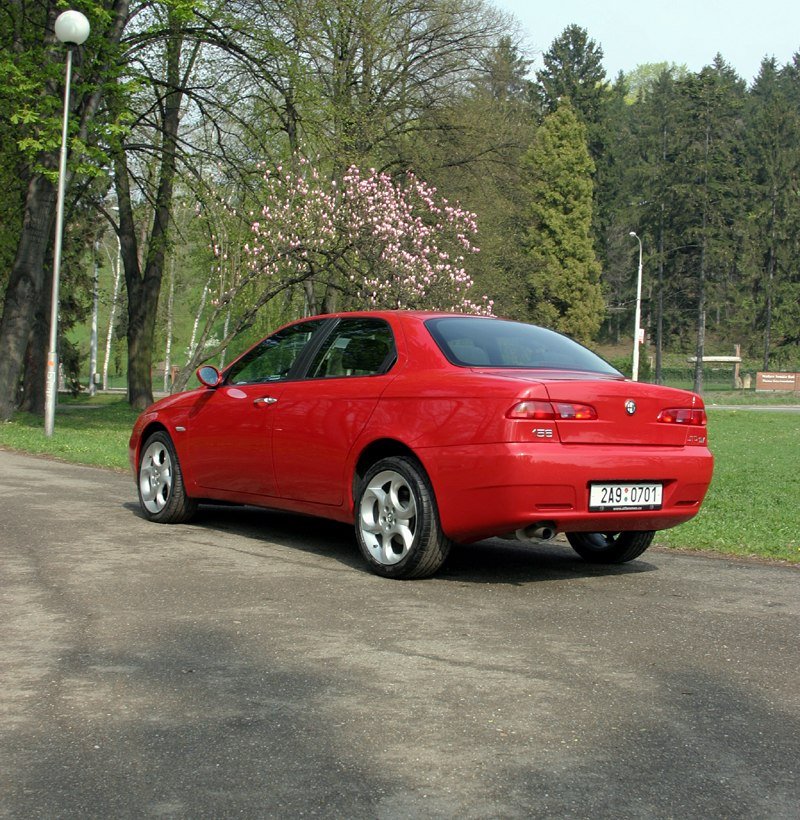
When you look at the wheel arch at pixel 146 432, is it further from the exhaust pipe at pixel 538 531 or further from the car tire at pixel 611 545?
the exhaust pipe at pixel 538 531

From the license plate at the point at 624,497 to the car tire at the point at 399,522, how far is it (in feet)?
2.92

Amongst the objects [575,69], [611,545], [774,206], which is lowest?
[611,545]

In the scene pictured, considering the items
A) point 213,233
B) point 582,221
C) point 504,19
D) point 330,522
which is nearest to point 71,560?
point 330,522

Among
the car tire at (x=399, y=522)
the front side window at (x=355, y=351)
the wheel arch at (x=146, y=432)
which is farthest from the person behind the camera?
the wheel arch at (x=146, y=432)

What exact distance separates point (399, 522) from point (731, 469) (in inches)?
458

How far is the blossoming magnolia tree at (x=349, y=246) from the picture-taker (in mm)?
26984

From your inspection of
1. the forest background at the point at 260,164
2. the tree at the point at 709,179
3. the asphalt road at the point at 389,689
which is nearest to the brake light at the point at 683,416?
the asphalt road at the point at 389,689

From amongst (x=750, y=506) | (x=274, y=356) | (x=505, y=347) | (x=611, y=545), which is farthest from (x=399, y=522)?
(x=750, y=506)

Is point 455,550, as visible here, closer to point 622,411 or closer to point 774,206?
point 622,411

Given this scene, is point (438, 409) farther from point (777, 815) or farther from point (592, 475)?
point (777, 815)

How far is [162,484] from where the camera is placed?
9.45 meters

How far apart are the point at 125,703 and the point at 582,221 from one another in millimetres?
66323

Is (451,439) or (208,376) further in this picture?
(208,376)

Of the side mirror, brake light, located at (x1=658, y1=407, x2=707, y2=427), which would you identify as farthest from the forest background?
Answer: brake light, located at (x1=658, y1=407, x2=707, y2=427)
